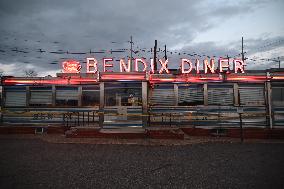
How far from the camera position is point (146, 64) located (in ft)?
63.6

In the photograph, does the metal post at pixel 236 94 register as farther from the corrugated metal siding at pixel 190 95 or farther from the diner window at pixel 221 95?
the corrugated metal siding at pixel 190 95

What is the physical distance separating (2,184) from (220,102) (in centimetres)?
1307

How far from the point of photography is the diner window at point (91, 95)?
17172mm

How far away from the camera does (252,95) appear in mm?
16078

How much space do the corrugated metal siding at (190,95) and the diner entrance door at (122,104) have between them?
2757 millimetres

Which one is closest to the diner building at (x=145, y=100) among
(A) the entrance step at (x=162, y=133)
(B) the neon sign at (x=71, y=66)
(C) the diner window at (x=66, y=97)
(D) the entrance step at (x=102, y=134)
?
(C) the diner window at (x=66, y=97)

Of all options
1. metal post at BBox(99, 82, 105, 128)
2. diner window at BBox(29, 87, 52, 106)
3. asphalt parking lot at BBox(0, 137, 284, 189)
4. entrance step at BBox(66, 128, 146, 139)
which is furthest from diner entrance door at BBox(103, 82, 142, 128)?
diner window at BBox(29, 87, 52, 106)

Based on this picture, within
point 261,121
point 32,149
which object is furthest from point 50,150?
point 261,121

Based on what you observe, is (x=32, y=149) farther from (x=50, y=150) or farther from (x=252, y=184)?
(x=252, y=184)

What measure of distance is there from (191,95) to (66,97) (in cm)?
845

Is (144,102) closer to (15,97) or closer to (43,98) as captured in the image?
(43,98)

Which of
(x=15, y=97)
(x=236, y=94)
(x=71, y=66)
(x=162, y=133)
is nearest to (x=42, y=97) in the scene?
(x=15, y=97)

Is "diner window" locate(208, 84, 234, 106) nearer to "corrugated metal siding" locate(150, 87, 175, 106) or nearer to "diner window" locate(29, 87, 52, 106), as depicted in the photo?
"corrugated metal siding" locate(150, 87, 175, 106)

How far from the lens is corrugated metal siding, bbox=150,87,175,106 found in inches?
651
